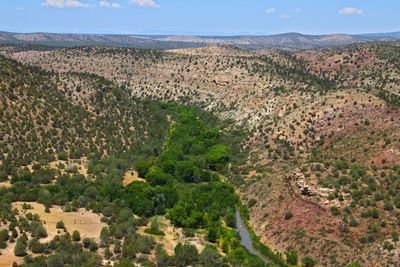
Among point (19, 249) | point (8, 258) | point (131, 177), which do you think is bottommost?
point (131, 177)

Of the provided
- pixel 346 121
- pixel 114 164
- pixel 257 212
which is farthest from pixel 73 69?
pixel 257 212

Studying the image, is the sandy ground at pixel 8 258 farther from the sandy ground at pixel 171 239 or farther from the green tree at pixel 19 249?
the sandy ground at pixel 171 239

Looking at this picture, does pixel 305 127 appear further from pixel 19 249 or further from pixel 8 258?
pixel 8 258

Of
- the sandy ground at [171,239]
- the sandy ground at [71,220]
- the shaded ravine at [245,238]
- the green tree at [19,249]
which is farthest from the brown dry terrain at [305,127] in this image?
the green tree at [19,249]

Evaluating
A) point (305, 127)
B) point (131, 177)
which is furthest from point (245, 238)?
point (305, 127)

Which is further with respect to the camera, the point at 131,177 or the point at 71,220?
the point at 131,177

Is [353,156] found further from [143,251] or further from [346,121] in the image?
[143,251]

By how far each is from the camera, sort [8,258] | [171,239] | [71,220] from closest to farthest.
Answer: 1. [8,258]
2. [71,220]
3. [171,239]
